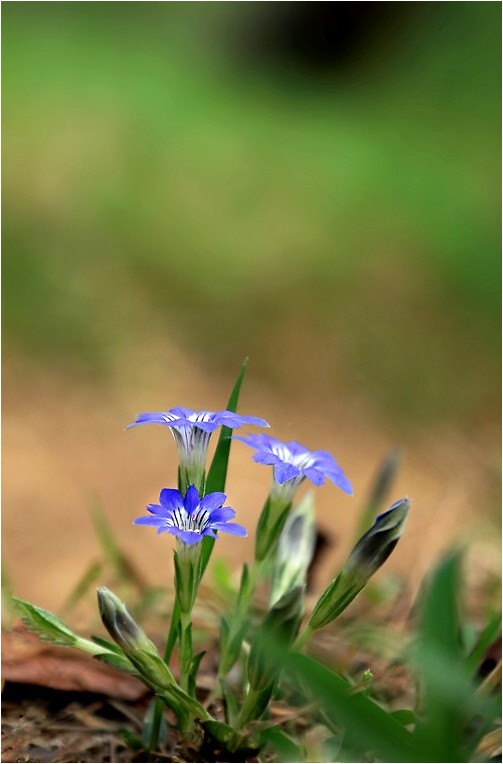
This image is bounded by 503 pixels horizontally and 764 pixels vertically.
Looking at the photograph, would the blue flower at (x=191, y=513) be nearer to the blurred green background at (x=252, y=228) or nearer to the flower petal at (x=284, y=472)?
the flower petal at (x=284, y=472)

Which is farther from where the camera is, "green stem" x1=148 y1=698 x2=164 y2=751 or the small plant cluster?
"green stem" x1=148 y1=698 x2=164 y2=751

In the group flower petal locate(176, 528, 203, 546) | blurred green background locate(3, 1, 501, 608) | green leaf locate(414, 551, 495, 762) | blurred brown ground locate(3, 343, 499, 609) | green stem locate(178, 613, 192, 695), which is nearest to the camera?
green leaf locate(414, 551, 495, 762)

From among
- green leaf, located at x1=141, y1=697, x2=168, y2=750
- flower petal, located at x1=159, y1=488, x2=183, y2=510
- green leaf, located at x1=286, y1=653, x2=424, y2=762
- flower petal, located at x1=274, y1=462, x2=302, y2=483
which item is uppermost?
flower petal, located at x1=274, y1=462, x2=302, y2=483

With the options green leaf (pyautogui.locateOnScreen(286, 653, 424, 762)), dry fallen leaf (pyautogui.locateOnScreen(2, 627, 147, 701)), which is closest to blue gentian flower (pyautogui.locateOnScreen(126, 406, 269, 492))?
green leaf (pyautogui.locateOnScreen(286, 653, 424, 762))

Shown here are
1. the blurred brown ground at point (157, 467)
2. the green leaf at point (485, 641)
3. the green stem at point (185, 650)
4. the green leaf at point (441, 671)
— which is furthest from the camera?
the blurred brown ground at point (157, 467)

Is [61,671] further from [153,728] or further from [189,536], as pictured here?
[189,536]

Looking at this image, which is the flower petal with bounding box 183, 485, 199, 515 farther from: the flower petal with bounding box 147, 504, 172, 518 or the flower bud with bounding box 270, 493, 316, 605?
the flower bud with bounding box 270, 493, 316, 605

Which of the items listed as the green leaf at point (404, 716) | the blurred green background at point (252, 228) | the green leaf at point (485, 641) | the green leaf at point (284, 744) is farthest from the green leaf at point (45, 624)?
the blurred green background at point (252, 228)
